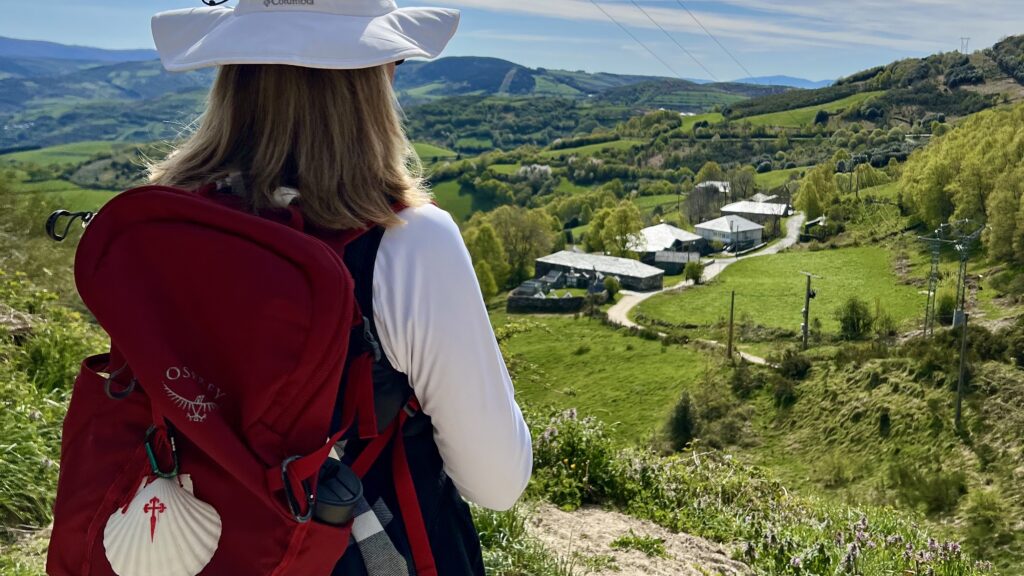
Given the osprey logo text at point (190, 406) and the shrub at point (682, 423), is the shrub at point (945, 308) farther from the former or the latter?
the osprey logo text at point (190, 406)

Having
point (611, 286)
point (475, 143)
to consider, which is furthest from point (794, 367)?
point (475, 143)

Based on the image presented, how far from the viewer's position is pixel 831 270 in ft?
160

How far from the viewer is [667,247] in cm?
6238

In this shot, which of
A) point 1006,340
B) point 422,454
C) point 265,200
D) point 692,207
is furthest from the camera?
→ point 692,207

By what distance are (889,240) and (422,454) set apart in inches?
2121

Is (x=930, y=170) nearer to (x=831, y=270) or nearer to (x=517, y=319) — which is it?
(x=831, y=270)

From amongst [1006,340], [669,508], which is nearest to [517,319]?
[1006,340]

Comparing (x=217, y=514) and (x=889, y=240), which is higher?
(x=217, y=514)

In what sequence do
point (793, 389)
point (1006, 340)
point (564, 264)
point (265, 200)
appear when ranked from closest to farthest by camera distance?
point (265, 200), point (1006, 340), point (793, 389), point (564, 264)

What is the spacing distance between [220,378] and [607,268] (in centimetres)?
5662

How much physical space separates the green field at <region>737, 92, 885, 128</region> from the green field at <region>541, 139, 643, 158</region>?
Result: 609 inches

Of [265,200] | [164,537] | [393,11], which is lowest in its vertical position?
[164,537]

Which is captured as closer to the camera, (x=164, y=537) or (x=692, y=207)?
(x=164, y=537)

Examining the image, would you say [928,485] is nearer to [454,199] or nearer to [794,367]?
[794,367]
